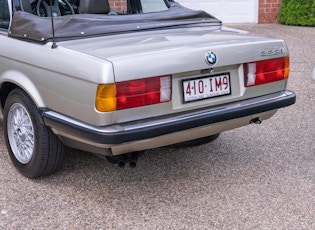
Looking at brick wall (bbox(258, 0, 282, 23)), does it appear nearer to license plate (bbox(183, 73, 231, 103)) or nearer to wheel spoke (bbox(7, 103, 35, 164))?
license plate (bbox(183, 73, 231, 103))

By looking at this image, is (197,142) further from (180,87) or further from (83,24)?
(83,24)

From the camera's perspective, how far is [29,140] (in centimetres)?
392

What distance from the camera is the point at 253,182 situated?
3973 millimetres

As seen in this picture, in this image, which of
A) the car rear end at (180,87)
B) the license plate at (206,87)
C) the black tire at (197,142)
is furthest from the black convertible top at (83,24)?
the black tire at (197,142)

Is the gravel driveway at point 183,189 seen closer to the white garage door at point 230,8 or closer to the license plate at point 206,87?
the license plate at point 206,87

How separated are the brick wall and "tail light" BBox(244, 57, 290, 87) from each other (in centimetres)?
892

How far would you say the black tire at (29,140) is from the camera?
3.69 metres

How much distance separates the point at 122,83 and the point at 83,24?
939 millimetres

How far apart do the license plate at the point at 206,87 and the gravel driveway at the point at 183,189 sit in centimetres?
75

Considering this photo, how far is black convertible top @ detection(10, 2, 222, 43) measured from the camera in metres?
3.70

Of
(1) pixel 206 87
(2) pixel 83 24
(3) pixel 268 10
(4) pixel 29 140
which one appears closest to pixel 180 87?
(1) pixel 206 87

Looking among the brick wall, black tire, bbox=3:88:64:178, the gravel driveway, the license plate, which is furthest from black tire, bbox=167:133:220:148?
the brick wall

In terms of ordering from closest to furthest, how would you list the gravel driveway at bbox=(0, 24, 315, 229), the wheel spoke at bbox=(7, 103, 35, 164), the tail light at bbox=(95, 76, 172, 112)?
the tail light at bbox=(95, 76, 172, 112), the gravel driveway at bbox=(0, 24, 315, 229), the wheel spoke at bbox=(7, 103, 35, 164)

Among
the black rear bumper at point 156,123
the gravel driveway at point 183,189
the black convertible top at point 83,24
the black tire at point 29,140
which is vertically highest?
the black convertible top at point 83,24
